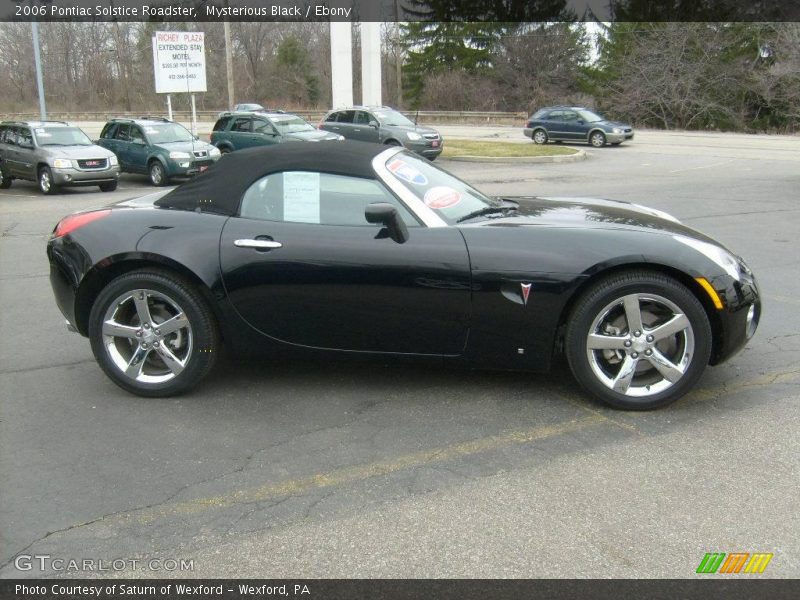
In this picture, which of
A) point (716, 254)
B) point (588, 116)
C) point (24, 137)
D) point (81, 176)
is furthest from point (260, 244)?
point (588, 116)

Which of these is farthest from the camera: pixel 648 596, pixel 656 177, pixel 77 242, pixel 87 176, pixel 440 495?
pixel 656 177

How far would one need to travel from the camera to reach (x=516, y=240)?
421 centimetres

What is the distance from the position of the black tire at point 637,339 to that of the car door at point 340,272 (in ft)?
2.23

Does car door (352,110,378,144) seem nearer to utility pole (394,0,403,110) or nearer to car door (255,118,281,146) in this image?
car door (255,118,281,146)

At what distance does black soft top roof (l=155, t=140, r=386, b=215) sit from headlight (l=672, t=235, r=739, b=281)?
188 centimetres

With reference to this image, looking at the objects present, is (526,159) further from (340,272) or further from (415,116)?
(415,116)

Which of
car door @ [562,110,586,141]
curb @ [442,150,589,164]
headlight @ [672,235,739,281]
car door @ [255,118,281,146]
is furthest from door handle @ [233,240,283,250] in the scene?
car door @ [562,110,586,141]

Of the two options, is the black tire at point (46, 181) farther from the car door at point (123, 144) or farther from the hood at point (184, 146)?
the hood at point (184, 146)

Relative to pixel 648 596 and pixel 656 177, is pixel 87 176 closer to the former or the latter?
pixel 656 177

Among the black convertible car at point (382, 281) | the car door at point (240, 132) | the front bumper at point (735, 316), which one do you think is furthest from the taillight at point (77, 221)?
the car door at point (240, 132)

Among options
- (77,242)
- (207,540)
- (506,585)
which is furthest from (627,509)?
(77,242)

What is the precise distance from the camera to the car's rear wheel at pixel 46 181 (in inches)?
680

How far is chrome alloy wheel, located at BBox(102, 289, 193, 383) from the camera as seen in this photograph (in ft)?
14.6

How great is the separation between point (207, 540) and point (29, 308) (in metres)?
4.59
